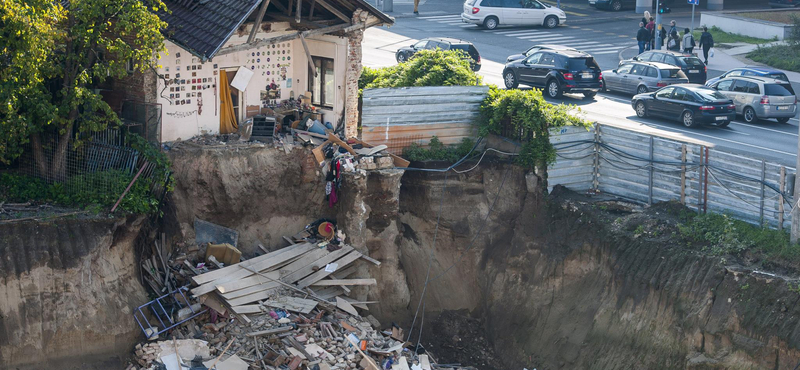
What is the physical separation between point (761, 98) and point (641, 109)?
3.89m

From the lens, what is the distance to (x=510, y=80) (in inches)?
1282

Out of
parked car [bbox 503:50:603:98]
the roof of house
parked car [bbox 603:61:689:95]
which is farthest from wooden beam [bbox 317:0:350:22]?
parked car [bbox 603:61:689:95]

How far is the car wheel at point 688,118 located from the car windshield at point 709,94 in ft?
2.11

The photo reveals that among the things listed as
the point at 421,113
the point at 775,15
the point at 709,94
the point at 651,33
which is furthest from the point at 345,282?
the point at 775,15

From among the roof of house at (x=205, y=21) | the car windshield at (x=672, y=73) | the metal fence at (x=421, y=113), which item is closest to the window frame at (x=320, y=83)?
the metal fence at (x=421, y=113)

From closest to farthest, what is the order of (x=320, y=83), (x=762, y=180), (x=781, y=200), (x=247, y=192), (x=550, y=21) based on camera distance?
(x=781, y=200), (x=762, y=180), (x=247, y=192), (x=320, y=83), (x=550, y=21)

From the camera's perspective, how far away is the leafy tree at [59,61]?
56.0 feet

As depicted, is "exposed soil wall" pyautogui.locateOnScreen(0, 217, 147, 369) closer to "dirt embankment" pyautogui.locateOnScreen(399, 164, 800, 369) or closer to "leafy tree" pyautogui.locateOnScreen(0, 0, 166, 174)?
"leafy tree" pyautogui.locateOnScreen(0, 0, 166, 174)

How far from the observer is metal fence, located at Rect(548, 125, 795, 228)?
741 inches

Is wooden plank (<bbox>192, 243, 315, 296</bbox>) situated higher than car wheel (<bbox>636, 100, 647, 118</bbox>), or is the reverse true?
car wheel (<bbox>636, 100, 647, 118</bbox>)

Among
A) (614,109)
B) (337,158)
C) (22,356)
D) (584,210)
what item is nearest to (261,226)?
(337,158)

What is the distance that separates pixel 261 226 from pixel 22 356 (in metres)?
6.22

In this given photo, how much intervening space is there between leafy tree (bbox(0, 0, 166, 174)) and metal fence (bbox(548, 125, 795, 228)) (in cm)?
1033

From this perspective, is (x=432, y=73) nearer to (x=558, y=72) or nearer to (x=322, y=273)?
(x=322, y=273)
